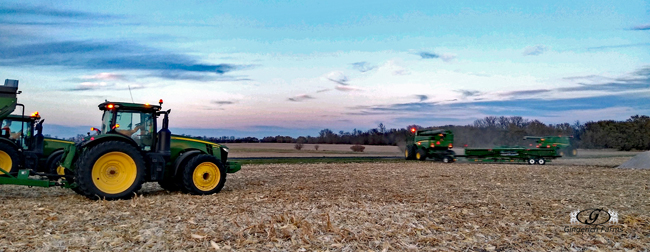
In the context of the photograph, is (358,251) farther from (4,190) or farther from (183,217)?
(4,190)

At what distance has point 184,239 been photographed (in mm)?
6930

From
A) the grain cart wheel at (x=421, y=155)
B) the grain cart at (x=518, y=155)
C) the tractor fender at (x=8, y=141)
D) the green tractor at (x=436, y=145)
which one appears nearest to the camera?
the tractor fender at (x=8, y=141)

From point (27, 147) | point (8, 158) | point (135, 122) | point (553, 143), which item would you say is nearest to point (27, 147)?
point (27, 147)

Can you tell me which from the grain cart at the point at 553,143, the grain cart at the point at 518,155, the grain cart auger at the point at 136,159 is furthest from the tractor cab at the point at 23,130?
the grain cart at the point at 553,143

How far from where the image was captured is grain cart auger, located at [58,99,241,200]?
1025 cm

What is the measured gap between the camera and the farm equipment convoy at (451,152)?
28.0m

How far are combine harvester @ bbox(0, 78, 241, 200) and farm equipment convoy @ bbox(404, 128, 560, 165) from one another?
1982cm

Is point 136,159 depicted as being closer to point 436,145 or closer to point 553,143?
point 436,145

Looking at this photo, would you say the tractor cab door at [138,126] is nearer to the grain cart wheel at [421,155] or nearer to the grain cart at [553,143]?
the grain cart wheel at [421,155]

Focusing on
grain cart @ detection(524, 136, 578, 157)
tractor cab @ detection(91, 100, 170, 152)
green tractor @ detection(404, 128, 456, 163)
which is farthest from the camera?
green tractor @ detection(404, 128, 456, 163)

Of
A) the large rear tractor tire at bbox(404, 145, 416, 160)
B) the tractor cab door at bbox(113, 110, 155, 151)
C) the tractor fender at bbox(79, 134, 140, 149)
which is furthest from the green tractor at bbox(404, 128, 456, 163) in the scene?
the tractor fender at bbox(79, 134, 140, 149)

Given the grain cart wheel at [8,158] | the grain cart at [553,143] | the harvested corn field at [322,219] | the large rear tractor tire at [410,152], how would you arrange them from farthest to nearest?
the large rear tractor tire at [410,152] → the grain cart at [553,143] → the grain cart wheel at [8,158] → the harvested corn field at [322,219]

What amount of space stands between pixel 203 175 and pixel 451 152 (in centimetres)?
2108

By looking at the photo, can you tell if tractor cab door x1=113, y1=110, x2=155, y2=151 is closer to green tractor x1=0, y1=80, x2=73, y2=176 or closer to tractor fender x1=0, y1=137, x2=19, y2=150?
green tractor x1=0, y1=80, x2=73, y2=176
